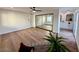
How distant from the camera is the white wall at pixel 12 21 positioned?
19.7 ft

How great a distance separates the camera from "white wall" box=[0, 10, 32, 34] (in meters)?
6.01

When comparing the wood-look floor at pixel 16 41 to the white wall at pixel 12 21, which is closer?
the wood-look floor at pixel 16 41

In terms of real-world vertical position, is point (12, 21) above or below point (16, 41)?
above

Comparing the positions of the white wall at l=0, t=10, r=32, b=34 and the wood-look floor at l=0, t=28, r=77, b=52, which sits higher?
the white wall at l=0, t=10, r=32, b=34

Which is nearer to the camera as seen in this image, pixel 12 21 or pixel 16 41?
pixel 16 41

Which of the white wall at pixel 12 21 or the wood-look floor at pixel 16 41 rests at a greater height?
the white wall at pixel 12 21

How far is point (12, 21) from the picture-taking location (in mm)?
6863

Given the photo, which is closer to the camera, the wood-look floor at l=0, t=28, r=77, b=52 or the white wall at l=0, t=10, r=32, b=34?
the wood-look floor at l=0, t=28, r=77, b=52
